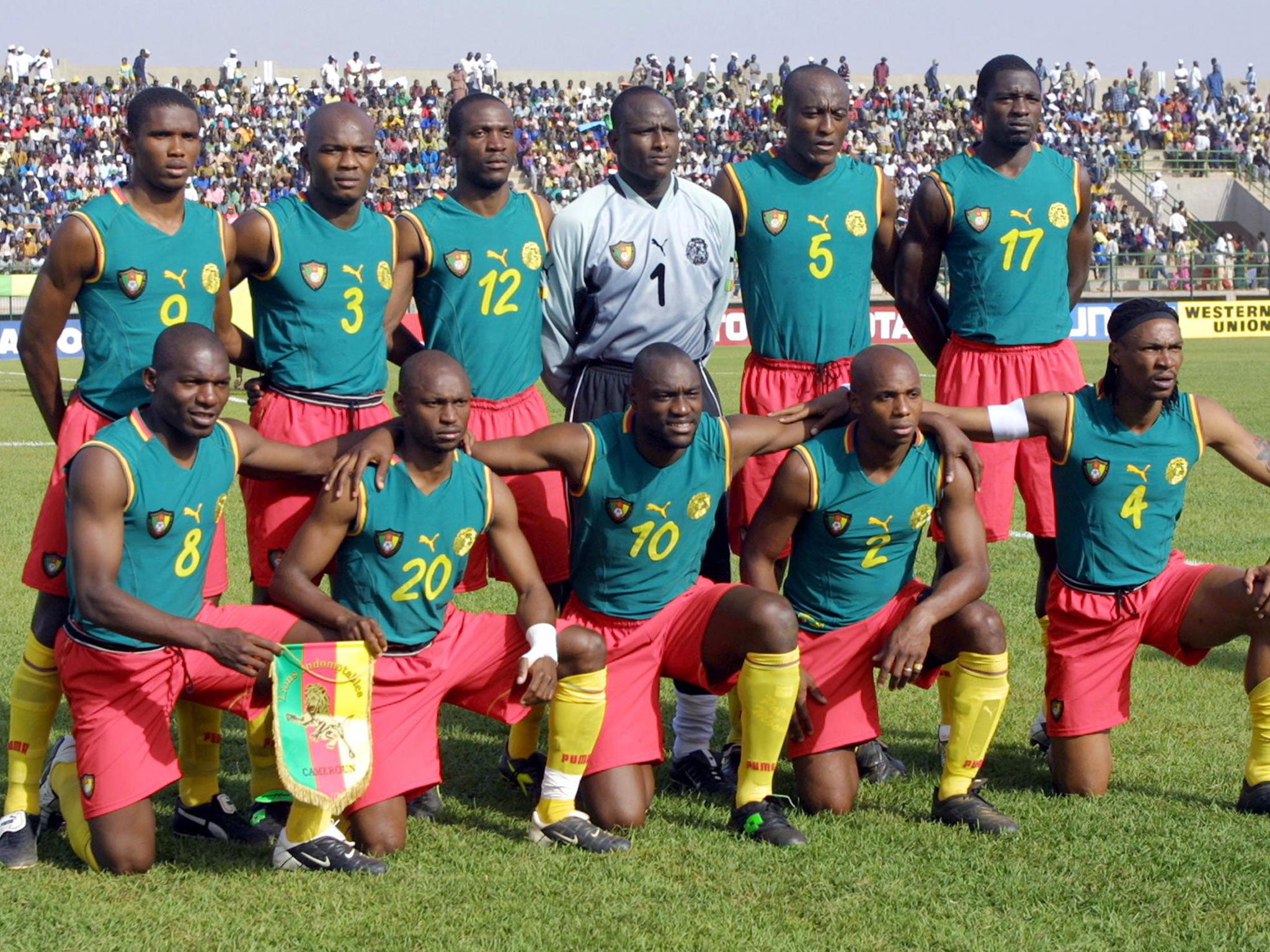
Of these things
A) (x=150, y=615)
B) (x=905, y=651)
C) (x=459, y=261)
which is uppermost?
(x=459, y=261)

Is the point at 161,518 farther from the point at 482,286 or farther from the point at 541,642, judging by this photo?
the point at 482,286

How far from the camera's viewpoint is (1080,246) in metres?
6.64

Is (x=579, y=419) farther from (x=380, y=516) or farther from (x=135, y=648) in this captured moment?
(x=135, y=648)

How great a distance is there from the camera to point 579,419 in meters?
6.05

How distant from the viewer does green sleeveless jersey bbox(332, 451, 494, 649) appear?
511 centimetres

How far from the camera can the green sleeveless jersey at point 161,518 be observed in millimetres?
4797

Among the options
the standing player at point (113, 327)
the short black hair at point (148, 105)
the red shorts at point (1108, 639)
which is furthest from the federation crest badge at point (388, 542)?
the red shorts at point (1108, 639)

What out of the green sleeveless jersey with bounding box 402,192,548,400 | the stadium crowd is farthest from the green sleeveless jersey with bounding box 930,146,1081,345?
the stadium crowd

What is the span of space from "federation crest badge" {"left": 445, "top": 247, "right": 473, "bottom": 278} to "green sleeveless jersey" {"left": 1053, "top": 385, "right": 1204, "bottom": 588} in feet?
7.55

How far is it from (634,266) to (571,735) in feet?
6.09

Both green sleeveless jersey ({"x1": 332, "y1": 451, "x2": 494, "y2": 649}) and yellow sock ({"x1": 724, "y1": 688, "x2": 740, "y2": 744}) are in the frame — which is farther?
yellow sock ({"x1": 724, "y1": 688, "x2": 740, "y2": 744})

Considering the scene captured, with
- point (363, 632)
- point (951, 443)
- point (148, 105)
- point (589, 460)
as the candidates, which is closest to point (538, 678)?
point (363, 632)

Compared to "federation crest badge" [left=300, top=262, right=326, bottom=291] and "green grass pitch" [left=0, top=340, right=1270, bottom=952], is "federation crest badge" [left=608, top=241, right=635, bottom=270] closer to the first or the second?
"federation crest badge" [left=300, top=262, right=326, bottom=291]

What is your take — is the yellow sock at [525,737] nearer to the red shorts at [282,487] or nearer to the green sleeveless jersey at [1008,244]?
the red shorts at [282,487]
